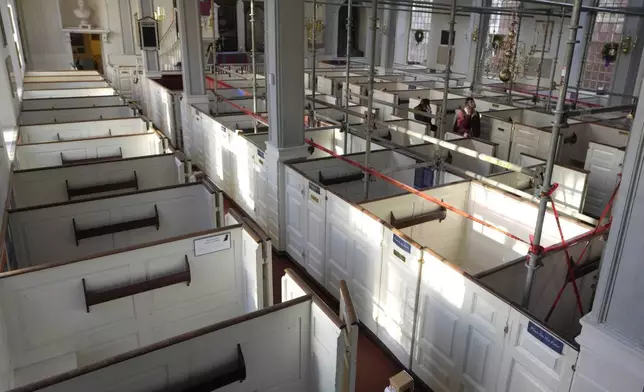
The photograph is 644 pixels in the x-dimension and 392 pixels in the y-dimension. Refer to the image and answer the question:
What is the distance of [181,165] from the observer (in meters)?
5.05

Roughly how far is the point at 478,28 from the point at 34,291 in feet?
42.3

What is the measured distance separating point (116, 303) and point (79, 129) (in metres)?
4.44

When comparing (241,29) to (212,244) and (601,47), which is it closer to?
(601,47)

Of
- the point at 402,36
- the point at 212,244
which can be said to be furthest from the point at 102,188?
the point at 402,36

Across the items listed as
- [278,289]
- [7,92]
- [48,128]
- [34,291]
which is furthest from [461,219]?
[7,92]

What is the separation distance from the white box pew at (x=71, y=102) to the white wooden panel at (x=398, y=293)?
667 centimetres

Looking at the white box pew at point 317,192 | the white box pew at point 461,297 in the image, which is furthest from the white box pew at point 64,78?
the white box pew at point 461,297

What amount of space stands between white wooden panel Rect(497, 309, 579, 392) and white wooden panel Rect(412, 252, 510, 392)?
0.21 ft

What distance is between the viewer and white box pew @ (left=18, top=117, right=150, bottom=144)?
6.54 meters

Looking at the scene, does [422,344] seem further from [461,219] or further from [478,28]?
[478,28]

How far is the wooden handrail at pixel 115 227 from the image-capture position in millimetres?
3928

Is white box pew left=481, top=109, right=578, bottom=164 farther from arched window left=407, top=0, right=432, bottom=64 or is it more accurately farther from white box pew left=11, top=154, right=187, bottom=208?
arched window left=407, top=0, right=432, bottom=64

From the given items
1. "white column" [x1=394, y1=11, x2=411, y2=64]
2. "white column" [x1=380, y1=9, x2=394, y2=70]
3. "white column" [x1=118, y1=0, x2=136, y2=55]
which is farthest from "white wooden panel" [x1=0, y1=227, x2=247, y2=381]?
"white column" [x1=118, y1=0, x2=136, y2=55]

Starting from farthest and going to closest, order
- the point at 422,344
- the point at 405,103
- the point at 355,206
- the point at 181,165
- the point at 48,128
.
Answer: the point at 405,103 → the point at 48,128 → the point at 181,165 → the point at 355,206 → the point at 422,344
